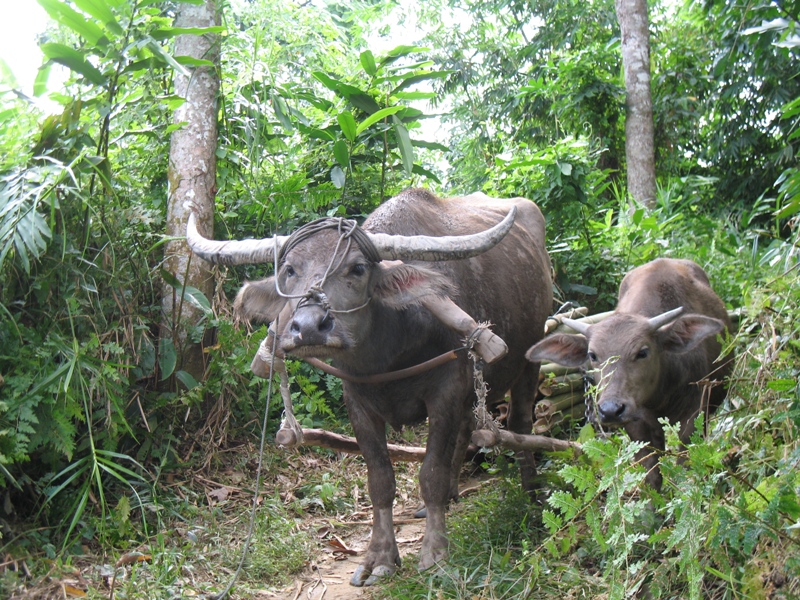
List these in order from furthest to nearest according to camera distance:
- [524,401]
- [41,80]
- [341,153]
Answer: [341,153] → [524,401] → [41,80]

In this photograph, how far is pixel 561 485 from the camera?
14.3ft

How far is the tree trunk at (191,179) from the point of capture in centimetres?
534

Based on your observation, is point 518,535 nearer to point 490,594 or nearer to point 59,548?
point 490,594

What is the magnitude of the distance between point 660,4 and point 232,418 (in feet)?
38.8

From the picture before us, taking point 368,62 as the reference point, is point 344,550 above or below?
below

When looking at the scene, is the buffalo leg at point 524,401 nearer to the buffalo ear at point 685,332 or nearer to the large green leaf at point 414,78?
the buffalo ear at point 685,332

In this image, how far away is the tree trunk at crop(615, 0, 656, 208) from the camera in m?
10.1

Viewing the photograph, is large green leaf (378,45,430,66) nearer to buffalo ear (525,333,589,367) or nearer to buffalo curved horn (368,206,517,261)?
buffalo ear (525,333,589,367)

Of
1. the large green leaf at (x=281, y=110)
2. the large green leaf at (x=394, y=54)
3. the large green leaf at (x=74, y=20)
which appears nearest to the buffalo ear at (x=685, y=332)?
the large green leaf at (x=281, y=110)

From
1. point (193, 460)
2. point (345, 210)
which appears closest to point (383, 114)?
point (345, 210)

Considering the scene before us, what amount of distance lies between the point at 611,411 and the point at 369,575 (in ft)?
4.97

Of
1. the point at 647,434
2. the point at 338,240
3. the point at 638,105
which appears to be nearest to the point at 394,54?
the point at 338,240

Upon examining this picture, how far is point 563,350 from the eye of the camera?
15.9ft

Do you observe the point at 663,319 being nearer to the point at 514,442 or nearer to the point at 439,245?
the point at 514,442
